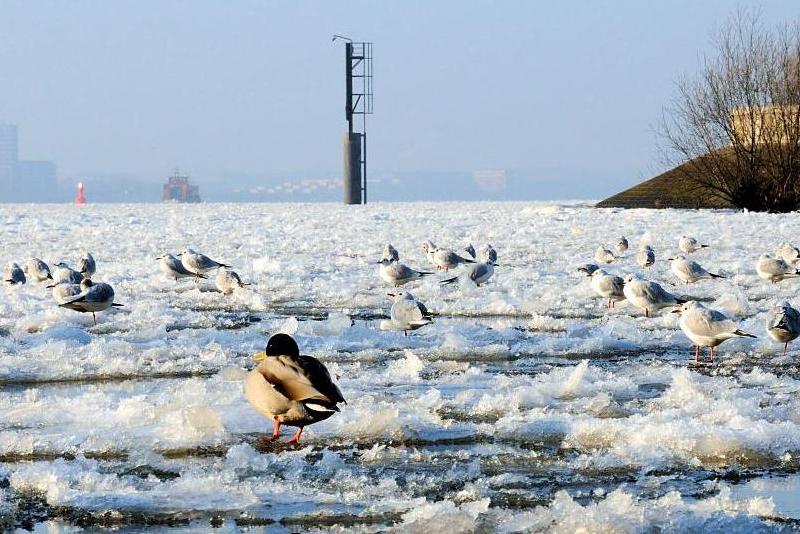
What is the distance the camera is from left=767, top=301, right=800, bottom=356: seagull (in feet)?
27.5

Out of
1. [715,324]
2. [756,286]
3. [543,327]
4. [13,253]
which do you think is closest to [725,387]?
[715,324]

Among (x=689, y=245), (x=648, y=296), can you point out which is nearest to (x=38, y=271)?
(x=648, y=296)

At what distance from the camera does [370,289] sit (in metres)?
13.7

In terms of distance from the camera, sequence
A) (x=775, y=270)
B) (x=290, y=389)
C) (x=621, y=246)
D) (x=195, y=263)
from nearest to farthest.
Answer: (x=290, y=389)
(x=775, y=270)
(x=195, y=263)
(x=621, y=246)

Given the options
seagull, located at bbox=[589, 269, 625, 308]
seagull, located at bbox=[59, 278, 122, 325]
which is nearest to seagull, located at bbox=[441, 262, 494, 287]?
seagull, located at bbox=[589, 269, 625, 308]

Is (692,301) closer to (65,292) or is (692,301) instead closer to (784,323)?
(784,323)

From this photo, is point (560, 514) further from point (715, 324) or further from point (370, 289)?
point (370, 289)

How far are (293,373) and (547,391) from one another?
2018 mm

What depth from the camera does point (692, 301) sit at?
8.76 meters

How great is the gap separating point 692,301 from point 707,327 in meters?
0.53

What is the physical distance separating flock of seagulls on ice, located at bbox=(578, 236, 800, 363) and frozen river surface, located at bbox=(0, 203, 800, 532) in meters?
0.23

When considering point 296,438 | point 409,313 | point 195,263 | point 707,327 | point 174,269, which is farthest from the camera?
point 174,269

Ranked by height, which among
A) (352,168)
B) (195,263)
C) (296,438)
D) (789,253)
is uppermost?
(352,168)

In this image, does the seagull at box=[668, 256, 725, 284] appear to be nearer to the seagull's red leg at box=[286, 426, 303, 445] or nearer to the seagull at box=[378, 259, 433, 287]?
the seagull at box=[378, 259, 433, 287]
